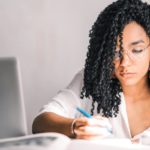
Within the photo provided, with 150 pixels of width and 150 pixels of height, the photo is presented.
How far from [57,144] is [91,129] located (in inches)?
5.4

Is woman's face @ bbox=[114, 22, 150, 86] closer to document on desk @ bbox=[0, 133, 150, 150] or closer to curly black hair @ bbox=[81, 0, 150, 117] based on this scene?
curly black hair @ bbox=[81, 0, 150, 117]

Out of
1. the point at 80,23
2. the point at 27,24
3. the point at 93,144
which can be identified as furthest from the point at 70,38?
the point at 93,144

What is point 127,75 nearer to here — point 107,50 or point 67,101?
point 107,50

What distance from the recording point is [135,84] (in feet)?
4.12

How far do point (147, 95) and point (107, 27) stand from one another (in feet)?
1.02

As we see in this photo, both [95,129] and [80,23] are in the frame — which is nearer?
[95,129]

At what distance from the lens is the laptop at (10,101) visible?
0.98m

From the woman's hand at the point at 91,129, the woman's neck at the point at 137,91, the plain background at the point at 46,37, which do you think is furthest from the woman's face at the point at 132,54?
the plain background at the point at 46,37

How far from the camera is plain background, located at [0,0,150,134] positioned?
62.4 inches

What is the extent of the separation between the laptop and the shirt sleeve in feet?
0.37

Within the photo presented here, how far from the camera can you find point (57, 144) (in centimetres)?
→ 80

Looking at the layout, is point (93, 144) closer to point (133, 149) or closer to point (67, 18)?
point (133, 149)

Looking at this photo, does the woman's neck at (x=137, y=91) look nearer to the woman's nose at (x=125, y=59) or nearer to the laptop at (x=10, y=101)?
the woman's nose at (x=125, y=59)

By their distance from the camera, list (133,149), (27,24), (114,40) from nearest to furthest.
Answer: (133,149) < (114,40) < (27,24)
